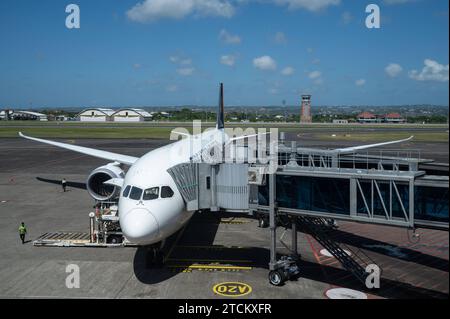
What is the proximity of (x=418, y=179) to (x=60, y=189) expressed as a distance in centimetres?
3466

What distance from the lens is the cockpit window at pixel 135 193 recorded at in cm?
1841

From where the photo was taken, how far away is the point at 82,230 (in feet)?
88.4

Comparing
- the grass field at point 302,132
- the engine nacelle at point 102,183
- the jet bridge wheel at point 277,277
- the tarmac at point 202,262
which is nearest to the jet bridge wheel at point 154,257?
the tarmac at point 202,262

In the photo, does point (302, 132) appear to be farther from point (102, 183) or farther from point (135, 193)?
point (135, 193)

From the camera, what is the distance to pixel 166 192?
18828 mm

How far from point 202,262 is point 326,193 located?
7708mm

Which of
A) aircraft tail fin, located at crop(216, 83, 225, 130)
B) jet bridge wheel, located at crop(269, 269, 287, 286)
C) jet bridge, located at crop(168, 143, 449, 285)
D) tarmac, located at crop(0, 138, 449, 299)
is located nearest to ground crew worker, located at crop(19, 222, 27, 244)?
tarmac, located at crop(0, 138, 449, 299)

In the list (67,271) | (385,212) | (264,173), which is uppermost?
(264,173)

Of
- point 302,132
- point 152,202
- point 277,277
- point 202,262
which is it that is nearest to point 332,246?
point 277,277

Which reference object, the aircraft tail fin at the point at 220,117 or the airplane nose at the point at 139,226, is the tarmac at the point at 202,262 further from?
the aircraft tail fin at the point at 220,117

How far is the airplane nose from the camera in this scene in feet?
56.0

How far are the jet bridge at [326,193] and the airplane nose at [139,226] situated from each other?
235 cm

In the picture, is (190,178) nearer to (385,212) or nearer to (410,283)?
(385,212)
